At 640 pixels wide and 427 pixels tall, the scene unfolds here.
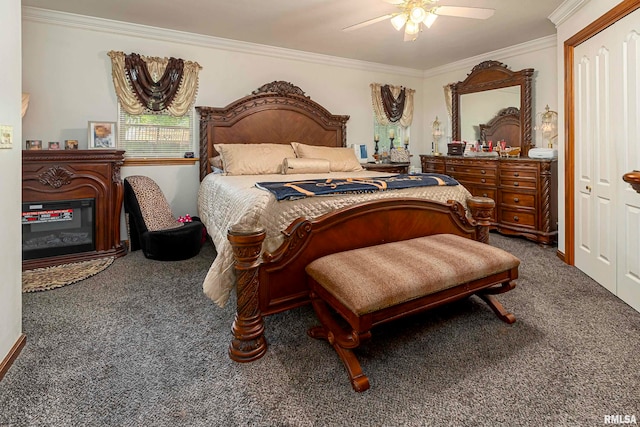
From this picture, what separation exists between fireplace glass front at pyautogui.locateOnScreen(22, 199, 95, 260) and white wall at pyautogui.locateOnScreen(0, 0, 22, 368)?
168 centimetres

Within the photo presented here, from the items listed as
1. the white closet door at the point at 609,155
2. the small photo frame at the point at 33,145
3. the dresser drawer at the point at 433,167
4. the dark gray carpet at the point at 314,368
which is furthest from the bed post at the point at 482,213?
the small photo frame at the point at 33,145

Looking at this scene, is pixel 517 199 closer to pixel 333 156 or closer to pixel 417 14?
pixel 333 156

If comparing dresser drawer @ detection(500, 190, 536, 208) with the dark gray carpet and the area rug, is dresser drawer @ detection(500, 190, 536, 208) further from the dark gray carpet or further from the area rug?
the area rug

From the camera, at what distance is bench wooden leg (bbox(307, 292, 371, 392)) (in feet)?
5.04

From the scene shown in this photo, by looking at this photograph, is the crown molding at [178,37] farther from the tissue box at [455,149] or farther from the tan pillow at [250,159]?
the tissue box at [455,149]

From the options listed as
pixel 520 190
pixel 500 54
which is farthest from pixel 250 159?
pixel 500 54

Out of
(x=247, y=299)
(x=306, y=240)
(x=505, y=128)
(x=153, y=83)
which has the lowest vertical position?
(x=247, y=299)

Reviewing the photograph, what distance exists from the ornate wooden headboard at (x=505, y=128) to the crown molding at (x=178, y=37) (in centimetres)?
185

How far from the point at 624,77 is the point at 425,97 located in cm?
360

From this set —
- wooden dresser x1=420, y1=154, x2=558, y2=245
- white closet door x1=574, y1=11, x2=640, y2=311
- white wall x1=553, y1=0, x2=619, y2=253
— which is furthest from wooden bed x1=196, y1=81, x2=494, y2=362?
wooden dresser x1=420, y1=154, x2=558, y2=245

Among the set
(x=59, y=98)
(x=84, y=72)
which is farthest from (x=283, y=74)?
(x=59, y=98)

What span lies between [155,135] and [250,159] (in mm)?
1224

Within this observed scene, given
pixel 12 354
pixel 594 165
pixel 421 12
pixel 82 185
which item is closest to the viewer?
pixel 12 354

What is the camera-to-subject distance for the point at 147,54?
386 centimetres
